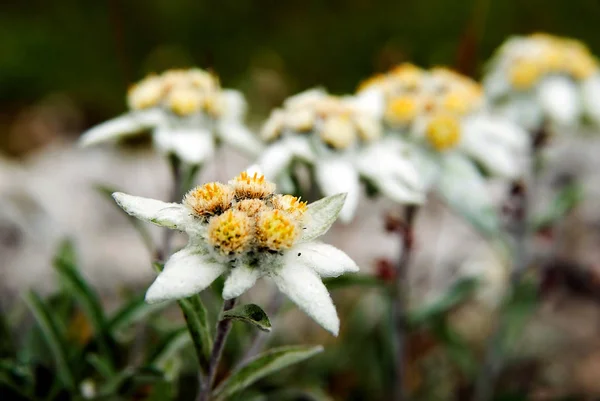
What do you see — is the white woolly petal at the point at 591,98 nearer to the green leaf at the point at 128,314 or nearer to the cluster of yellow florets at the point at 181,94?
the cluster of yellow florets at the point at 181,94

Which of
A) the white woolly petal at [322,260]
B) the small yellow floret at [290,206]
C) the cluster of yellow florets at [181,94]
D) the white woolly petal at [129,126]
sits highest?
the cluster of yellow florets at [181,94]

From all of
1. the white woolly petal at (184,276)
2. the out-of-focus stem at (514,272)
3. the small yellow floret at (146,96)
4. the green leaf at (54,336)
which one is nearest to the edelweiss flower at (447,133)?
the out-of-focus stem at (514,272)

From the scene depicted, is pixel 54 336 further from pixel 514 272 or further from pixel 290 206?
pixel 514 272

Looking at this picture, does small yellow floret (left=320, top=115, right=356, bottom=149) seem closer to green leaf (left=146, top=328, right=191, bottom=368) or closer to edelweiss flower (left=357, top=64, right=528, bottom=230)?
edelweiss flower (left=357, top=64, right=528, bottom=230)

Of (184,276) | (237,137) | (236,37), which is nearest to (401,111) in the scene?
(237,137)

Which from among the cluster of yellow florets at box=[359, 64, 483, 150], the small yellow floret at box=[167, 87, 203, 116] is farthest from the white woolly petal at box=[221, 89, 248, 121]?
the cluster of yellow florets at box=[359, 64, 483, 150]

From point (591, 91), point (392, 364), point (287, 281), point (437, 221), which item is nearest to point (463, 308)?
point (437, 221)

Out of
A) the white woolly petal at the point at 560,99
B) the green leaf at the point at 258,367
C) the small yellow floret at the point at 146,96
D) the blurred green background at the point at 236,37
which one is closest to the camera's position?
the green leaf at the point at 258,367

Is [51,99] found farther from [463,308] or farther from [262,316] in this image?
[262,316]
